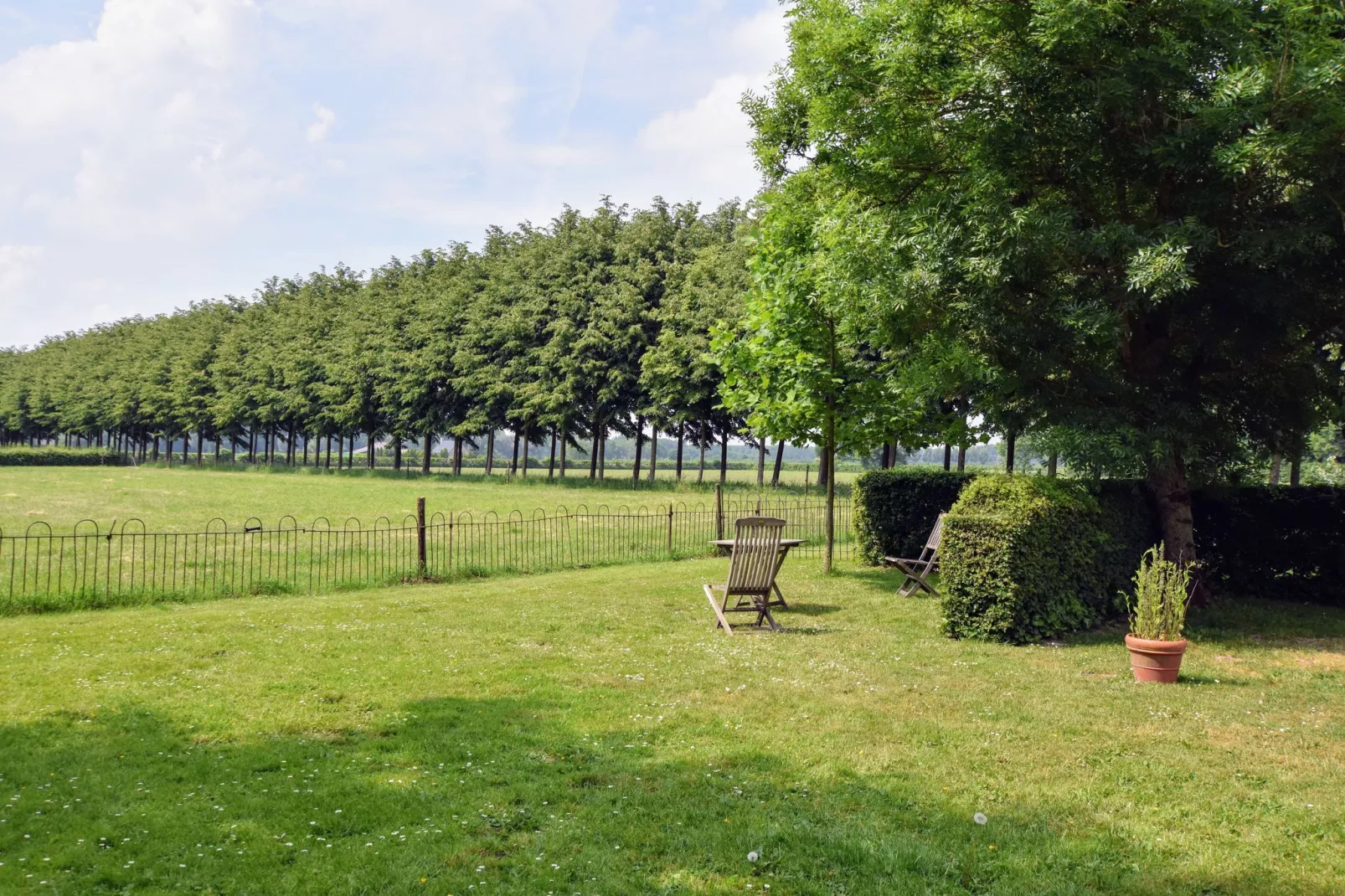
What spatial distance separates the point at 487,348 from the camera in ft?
157

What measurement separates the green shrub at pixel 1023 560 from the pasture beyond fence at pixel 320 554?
25.4ft

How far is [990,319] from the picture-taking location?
35.4ft

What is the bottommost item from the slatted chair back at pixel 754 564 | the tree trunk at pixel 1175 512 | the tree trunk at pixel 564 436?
the slatted chair back at pixel 754 564

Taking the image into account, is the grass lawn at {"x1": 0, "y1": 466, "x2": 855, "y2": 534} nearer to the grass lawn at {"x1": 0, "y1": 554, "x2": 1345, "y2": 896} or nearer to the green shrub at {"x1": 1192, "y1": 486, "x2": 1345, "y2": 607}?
the grass lawn at {"x1": 0, "y1": 554, "x2": 1345, "y2": 896}

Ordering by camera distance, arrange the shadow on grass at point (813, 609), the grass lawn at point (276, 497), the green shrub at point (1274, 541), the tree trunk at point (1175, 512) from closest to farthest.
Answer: the shadow on grass at point (813, 609), the tree trunk at point (1175, 512), the green shrub at point (1274, 541), the grass lawn at point (276, 497)

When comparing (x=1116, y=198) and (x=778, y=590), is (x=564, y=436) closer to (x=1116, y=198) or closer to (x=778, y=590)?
(x=778, y=590)

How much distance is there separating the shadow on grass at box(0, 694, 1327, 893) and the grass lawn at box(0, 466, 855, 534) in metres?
17.4

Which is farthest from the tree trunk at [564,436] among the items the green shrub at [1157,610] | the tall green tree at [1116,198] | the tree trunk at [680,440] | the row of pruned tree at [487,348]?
the green shrub at [1157,610]

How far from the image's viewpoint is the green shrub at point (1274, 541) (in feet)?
43.4

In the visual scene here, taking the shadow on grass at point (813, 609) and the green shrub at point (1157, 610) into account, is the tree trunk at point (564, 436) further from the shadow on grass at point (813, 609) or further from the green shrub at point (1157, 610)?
the green shrub at point (1157, 610)

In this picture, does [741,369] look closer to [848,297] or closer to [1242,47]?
[848,297]

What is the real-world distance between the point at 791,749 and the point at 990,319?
6760 millimetres

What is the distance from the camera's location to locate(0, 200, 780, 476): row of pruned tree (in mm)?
38781

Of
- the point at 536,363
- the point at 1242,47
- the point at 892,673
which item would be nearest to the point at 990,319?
the point at 1242,47
